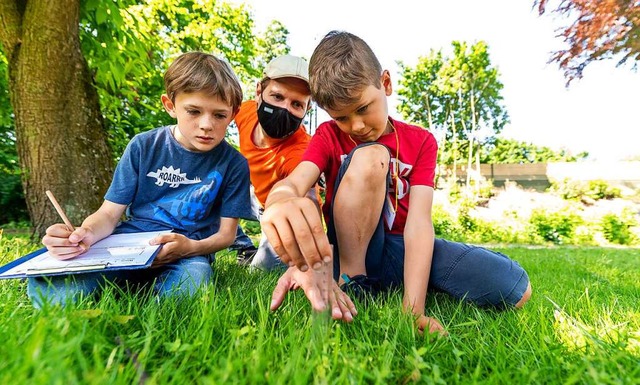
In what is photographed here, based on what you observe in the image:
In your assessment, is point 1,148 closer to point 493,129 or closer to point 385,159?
point 385,159

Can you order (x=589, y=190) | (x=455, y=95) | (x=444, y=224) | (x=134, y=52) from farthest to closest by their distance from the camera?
(x=455, y=95) → (x=589, y=190) → (x=444, y=224) → (x=134, y=52)

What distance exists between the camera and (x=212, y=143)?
1927mm

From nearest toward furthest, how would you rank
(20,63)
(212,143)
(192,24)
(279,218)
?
(279,218)
(212,143)
(20,63)
(192,24)

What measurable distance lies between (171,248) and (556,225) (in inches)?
446

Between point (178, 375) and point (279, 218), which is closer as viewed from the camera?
point (178, 375)

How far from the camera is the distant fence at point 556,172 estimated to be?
1600 cm

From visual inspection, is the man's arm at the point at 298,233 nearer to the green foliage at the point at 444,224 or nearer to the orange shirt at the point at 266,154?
the orange shirt at the point at 266,154

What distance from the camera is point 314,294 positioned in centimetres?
115

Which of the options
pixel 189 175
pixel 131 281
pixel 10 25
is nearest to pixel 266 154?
pixel 189 175

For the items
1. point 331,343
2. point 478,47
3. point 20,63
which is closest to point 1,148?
point 20,63

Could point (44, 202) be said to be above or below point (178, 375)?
above

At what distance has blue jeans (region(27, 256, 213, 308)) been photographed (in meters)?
1.29

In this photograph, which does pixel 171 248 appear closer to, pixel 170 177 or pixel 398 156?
pixel 170 177

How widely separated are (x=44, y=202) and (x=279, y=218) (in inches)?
107
